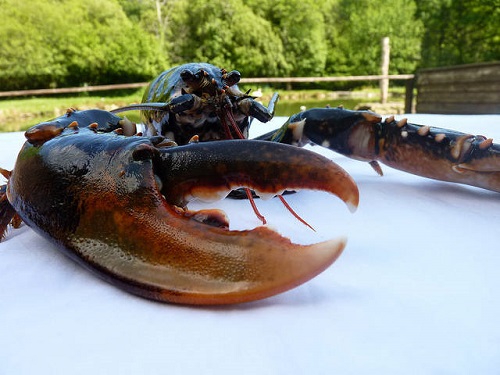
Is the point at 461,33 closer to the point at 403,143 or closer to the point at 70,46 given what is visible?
the point at 70,46

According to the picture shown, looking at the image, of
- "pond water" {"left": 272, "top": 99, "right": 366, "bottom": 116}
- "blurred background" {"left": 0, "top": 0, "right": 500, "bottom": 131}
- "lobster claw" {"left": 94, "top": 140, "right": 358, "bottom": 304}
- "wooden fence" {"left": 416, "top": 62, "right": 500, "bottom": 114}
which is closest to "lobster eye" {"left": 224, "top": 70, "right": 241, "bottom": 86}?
"lobster claw" {"left": 94, "top": 140, "right": 358, "bottom": 304}

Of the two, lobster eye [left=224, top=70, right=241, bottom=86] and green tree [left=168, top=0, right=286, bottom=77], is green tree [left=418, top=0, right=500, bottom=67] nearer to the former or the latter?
green tree [left=168, top=0, right=286, bottom=77]

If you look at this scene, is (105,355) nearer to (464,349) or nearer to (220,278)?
(220,278)

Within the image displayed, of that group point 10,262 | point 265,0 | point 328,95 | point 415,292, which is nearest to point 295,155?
point 415,292

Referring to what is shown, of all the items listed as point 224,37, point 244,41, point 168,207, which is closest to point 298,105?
point 244,41

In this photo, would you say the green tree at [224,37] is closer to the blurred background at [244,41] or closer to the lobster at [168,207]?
the blurred background at [244,41]

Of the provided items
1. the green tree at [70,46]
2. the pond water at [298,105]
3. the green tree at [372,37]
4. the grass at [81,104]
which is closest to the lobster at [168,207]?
the grass at [81,104]
